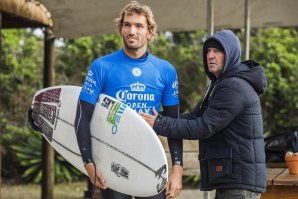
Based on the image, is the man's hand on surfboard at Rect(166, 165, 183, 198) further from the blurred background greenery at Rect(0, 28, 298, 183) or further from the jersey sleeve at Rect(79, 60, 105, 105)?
the blurred background greenery at Rect(0, 28, 298, 183)

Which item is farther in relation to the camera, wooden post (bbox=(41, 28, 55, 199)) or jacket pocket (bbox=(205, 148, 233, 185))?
wooden post (bbox=(41, 28, 55, 199))

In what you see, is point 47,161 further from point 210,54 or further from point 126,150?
point 210,54

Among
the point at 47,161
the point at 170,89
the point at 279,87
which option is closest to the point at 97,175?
the point at 170,89

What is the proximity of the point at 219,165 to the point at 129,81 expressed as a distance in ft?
1.77

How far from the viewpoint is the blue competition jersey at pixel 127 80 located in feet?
9.56

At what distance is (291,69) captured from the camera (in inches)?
429

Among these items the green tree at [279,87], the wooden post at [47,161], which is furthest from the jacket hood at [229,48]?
the green tree at [279,87]

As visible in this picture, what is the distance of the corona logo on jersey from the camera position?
2.94 metres

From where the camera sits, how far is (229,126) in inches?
110

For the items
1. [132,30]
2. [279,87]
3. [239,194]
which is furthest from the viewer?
[279,87]

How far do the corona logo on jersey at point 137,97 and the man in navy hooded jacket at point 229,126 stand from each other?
8 centimetres

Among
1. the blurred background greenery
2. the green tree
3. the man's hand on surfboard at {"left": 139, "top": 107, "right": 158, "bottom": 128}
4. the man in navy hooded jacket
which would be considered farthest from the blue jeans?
the green tree

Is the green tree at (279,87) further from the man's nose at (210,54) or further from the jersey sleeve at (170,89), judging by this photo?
the man's nose at (210,54)

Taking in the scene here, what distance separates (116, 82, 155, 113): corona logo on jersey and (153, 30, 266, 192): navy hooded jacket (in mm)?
120
